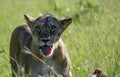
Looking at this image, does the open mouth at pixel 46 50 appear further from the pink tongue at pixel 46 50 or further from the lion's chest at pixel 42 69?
the lion's chest at pixel 42 69

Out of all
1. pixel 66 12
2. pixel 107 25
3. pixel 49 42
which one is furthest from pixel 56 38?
pixel 66 12

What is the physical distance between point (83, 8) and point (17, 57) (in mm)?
5344

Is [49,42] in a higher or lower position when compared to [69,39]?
higher

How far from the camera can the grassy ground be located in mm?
9451

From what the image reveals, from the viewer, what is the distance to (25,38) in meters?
9.75

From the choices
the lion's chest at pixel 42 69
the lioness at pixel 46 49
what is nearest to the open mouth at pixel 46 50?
the lioness at pixel 46 49

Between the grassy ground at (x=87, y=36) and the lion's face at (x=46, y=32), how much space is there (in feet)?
1.56

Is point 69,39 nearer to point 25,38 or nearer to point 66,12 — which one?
point 25,38

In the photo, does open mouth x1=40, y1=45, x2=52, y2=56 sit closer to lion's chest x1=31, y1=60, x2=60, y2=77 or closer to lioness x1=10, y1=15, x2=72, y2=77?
lioness x1=10, y1=15, x2=72, y2=77

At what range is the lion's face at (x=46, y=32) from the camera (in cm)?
849

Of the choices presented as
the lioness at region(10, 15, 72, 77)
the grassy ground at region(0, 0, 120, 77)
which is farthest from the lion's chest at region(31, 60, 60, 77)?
the grassy ground at region(0, 0, 120, 77)

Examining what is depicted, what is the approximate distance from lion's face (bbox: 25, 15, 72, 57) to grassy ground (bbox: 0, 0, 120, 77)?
48 cm

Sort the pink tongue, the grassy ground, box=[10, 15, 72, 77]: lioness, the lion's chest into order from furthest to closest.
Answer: the grassy ground, the lion's chest, box=[10, 15, 72, 77]: lioness, the pink tongue

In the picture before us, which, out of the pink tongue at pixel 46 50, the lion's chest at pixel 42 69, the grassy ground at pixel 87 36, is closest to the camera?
the pink tongue at pixel 46 50
